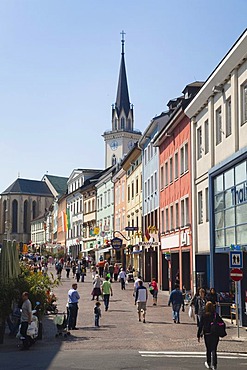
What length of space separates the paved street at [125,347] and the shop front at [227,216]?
83.7 inches

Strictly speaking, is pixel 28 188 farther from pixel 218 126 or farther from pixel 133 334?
pixel 133 334

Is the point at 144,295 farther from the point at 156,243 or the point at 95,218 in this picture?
the point at 95,218

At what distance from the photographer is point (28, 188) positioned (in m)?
151

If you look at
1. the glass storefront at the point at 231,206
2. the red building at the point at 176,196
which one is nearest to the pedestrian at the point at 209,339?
the glass storefront at the point at 231,206

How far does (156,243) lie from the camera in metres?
41.8

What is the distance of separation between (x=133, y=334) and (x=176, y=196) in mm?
16398

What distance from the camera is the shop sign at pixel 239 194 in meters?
20.3

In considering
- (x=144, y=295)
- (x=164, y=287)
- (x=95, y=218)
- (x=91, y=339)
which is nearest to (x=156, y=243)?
(x=164, y=287)

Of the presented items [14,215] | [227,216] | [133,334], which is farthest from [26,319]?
[14,215]

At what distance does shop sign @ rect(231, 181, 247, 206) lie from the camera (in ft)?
66.6

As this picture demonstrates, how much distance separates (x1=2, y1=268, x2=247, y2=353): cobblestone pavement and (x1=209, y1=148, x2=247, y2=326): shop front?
2.10 meters

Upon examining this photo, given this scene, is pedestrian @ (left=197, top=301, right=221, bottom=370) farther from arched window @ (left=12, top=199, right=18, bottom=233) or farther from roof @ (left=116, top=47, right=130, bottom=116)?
arched window @ (left=12, top=199, right=18, bottom=233)

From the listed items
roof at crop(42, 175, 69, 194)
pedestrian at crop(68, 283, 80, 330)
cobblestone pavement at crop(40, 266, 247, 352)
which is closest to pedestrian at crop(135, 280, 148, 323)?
cobblestone pavement at crop(40, 266, 247, 352)

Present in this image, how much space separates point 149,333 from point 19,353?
17.5 ft
